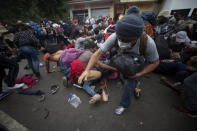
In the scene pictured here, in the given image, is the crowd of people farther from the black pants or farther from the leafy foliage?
the leafy foliage

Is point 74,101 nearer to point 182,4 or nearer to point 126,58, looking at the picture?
point 126,58

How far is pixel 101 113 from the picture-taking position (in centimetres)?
179

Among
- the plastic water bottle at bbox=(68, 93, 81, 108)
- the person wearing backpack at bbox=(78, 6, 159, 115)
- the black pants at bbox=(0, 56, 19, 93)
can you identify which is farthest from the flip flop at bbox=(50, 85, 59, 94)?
the person wearing backpack at bbox=(78, 6, 159, 115)

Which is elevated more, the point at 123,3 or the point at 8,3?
the point at 123,3

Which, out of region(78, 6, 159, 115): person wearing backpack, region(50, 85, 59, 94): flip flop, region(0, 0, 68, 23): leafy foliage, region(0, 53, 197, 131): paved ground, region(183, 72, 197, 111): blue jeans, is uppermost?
region(0, 0, 68, 23): leafy foliage

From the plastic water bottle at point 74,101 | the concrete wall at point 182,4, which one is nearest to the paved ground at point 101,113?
the plastic water bottle at point 74,101

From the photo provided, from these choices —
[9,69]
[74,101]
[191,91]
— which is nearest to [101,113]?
[74,101]

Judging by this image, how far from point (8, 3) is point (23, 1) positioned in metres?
1.32

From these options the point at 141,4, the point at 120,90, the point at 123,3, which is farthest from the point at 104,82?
the point at 141,4

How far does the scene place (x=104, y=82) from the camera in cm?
257

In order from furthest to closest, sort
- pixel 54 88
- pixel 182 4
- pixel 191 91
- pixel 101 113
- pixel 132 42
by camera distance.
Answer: pixel 182 4 < pixel 54 88 < pixel 101 113 < pixel 191 91 < pixel 132 42

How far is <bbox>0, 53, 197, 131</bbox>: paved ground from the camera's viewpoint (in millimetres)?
1566

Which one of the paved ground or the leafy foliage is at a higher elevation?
the leafy foliage

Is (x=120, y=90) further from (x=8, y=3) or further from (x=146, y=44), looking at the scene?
(x=8, y=3)
